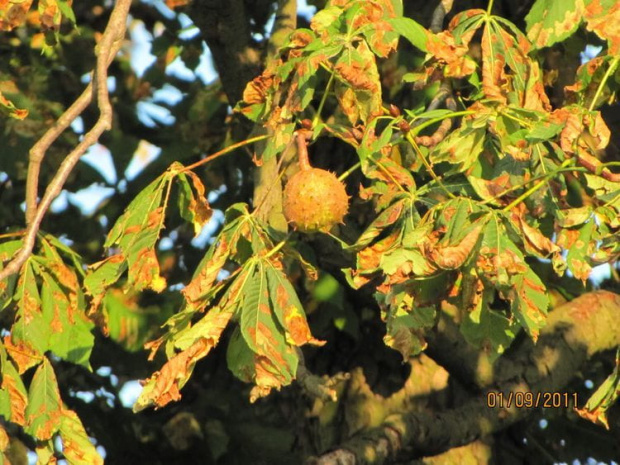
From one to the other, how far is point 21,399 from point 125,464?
141 centimetres

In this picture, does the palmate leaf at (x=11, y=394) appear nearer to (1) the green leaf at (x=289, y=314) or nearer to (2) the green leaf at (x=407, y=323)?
(1) the green leaf at (x=289, y=314)

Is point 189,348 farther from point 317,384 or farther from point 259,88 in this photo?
point 259,88

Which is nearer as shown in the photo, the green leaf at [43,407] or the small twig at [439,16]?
the green leaf at [43,407]

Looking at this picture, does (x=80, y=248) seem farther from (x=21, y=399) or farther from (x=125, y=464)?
(x=21, y=399)

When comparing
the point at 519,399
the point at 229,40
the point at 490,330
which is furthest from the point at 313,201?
the point at 519,399

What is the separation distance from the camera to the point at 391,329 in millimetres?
2195

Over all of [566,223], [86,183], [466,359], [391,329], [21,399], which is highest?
[566,223]

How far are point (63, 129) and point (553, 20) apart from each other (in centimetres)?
110

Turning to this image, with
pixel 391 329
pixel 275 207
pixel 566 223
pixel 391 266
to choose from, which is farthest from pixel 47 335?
pixel 566 223

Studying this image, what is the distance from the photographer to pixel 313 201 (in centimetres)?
207

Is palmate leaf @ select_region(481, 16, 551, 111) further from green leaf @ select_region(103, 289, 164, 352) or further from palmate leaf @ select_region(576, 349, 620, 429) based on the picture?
green leaf @ select_region(103, 289, 164, 352)

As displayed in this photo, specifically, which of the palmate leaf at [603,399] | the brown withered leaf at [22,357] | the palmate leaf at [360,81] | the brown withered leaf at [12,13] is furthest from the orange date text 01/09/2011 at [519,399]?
the brown withered leaf at [12,13]

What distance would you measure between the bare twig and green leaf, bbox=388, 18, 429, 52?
24.1 inches

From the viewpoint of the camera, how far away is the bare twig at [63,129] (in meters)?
2.10
